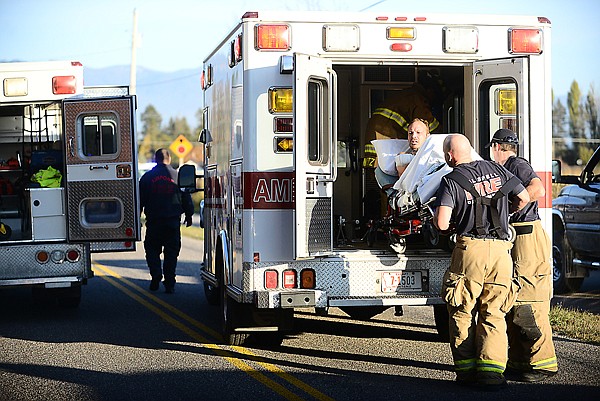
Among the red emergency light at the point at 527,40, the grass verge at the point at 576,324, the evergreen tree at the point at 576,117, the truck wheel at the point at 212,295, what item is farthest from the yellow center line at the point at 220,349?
the evergreen tree at the point at 576,117

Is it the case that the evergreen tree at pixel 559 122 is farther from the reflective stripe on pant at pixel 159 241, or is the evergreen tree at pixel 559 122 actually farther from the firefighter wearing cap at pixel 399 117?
the firefighter wearing cap at pixel 399 117

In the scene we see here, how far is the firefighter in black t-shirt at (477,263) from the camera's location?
798 cm

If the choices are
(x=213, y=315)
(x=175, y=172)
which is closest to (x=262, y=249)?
(x=213, y=315)

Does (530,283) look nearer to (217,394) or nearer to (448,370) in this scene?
(448,370)

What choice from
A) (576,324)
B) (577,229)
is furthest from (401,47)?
(577,229)

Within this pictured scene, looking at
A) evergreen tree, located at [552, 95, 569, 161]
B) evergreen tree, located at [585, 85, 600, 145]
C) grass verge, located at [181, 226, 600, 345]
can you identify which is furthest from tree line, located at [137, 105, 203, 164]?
grass verge, located at [181, 226, 600, 345]

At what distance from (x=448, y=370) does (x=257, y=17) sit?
137 inches

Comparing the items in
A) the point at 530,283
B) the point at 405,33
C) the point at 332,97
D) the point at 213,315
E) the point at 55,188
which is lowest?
the point at 213,315

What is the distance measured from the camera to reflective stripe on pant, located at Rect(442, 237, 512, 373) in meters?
7.98

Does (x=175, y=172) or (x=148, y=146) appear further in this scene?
(x=148, y=146)

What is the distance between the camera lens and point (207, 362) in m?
9.36

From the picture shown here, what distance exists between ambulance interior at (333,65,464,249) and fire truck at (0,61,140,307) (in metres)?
2.57

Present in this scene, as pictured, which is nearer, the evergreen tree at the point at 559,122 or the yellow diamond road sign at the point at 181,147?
the yellow diamond road sign at the point at 181,147

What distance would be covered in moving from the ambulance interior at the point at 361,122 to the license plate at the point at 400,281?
1745 millimetres
